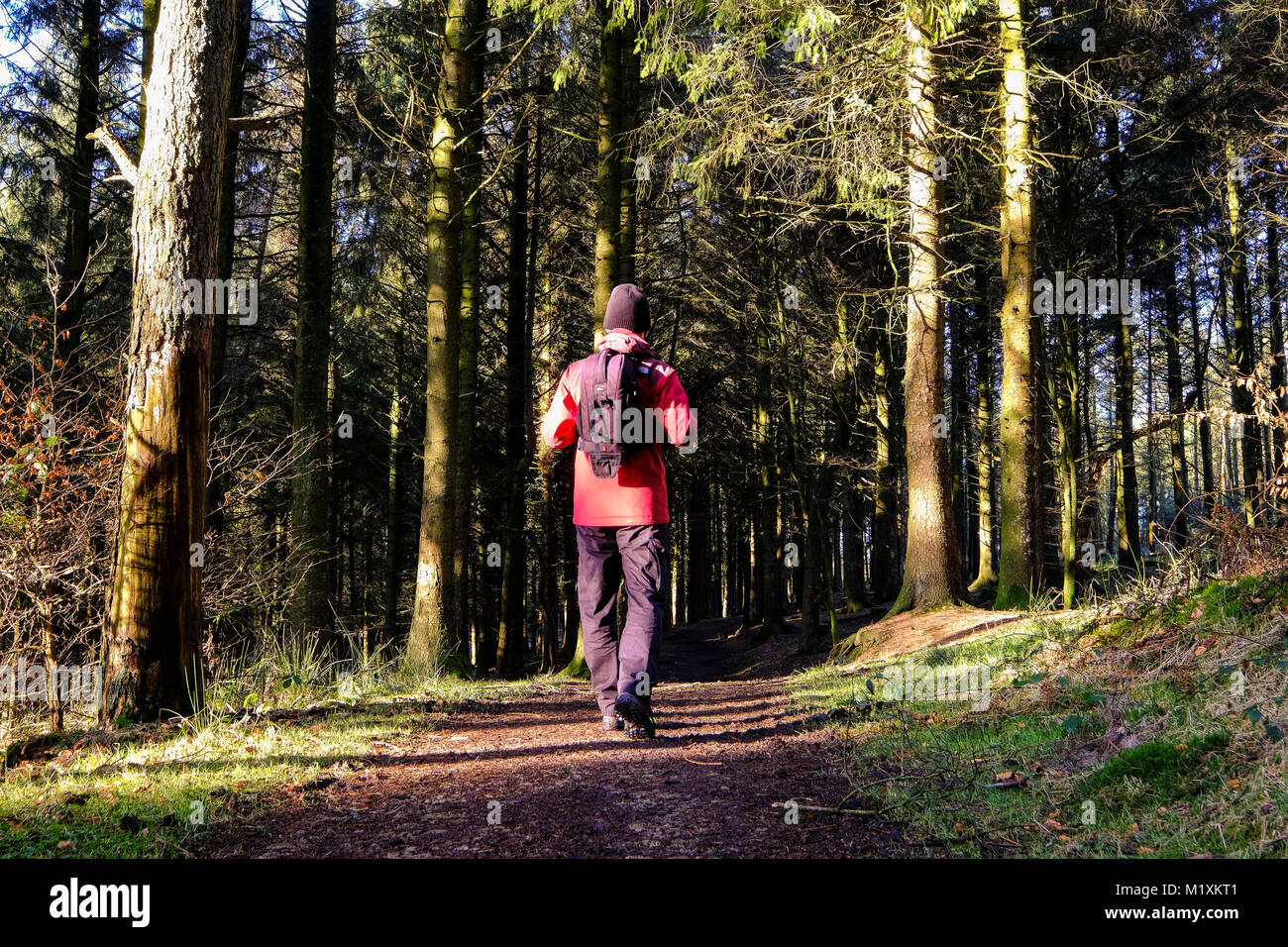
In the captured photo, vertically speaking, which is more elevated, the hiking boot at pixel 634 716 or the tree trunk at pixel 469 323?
the tree trunk at pixel 469 323

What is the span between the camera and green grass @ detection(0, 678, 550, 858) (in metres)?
3.12

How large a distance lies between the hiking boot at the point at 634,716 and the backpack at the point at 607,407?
4.66 ft

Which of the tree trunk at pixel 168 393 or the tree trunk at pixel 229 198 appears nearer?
the tree trunk at pixel 168 393

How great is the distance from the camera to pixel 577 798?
3.70 metres

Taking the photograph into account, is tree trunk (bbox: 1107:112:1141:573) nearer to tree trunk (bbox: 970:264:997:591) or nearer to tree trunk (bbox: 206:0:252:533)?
tree trunk (bbox: 970:264:997:591)

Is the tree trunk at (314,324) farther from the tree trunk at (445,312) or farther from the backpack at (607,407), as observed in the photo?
the backpack at (607,407)

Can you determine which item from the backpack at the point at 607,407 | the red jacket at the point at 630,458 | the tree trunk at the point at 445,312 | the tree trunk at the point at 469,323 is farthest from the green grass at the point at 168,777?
the tree trunk at the point at 469,323

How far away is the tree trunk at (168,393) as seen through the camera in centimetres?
481

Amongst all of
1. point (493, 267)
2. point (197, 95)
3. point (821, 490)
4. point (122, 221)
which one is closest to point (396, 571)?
point (493, 267)

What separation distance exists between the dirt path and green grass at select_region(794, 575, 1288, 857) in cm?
34

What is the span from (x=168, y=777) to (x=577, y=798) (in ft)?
6.59

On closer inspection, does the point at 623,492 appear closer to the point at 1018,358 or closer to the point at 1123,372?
the point at 1018,358

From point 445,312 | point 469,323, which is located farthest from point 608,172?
point 469,323

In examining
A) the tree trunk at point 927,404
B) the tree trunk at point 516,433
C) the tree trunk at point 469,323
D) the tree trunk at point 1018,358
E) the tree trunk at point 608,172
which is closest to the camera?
the tree trunk at point 469,323
